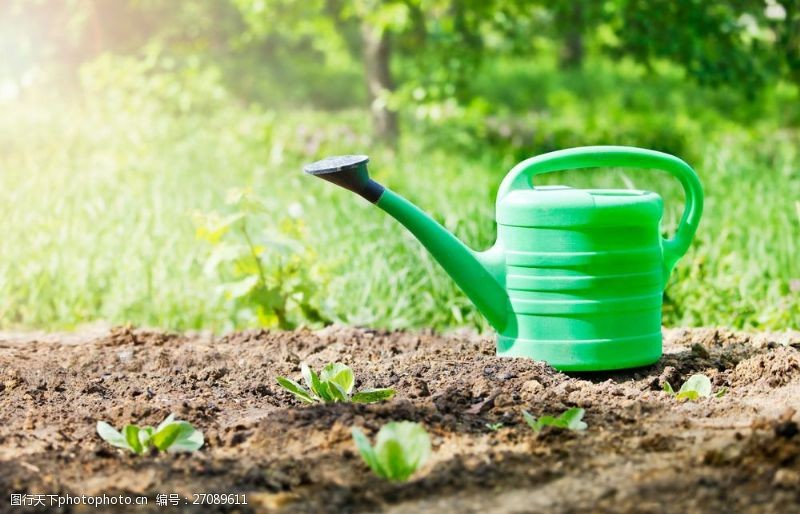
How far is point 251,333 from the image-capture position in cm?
338

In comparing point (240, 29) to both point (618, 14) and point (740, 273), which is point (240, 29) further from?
point (740, 273)

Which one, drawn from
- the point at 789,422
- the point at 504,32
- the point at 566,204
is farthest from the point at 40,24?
the point at 789,422

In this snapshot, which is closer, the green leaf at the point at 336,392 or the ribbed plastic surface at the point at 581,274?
the green leaf at the point at 336,392

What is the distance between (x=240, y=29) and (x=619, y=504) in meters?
13.1

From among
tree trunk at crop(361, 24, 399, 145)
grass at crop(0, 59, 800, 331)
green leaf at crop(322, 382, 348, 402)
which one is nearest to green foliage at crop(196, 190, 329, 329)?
grass at crop(0, 59, 800, 331)

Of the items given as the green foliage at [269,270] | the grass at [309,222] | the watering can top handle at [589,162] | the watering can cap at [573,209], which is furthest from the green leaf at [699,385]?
the green foliage at [269,270]

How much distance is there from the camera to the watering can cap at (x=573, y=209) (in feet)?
8.66

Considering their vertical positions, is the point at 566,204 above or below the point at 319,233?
above

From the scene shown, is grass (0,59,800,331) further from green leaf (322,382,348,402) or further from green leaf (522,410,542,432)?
green leaf (522,410,542,432)

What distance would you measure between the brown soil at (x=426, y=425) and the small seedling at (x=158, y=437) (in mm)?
29

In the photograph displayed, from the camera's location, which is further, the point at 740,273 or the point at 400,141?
the point at 400,141

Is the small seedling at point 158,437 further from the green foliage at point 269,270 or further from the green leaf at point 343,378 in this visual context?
the green foliage at point 269,270

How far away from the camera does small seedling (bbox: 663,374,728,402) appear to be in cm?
247

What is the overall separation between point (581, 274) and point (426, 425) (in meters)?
0.72
